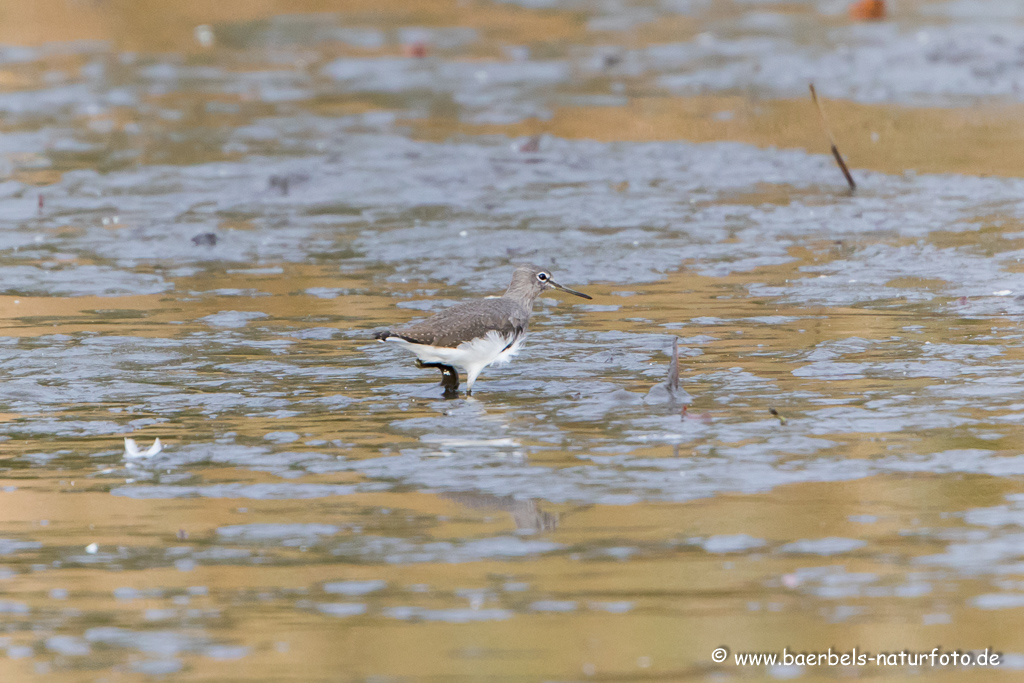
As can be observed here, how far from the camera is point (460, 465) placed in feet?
24.9

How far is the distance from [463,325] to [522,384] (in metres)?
0.66

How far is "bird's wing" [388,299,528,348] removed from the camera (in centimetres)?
877

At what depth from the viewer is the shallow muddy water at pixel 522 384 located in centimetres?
577

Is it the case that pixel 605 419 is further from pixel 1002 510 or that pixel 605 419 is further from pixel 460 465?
pixel 1002 510

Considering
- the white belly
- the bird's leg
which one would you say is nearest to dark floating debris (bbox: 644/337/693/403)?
the white belly

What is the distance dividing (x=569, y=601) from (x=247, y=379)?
4.00 metres

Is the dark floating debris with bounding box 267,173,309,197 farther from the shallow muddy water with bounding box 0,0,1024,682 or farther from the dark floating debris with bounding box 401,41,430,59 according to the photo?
the dark floating debris with bounding box 401,41,430,59

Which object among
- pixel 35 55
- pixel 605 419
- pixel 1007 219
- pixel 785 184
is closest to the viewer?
pixel 605 419

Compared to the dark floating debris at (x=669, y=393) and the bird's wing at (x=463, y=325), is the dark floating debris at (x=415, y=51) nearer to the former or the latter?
the bird's wing at (x=463, y=325)

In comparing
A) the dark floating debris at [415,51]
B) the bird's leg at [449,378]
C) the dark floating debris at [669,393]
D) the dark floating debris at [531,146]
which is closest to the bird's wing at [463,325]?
the bird's leg at [449,378]

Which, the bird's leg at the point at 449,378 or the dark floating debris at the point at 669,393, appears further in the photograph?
the bird's leg at the point at 449,378

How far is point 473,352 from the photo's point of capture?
8.90 m

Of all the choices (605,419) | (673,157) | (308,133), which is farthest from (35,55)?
(605,419)

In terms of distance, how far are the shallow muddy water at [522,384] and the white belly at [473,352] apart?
0.23m
